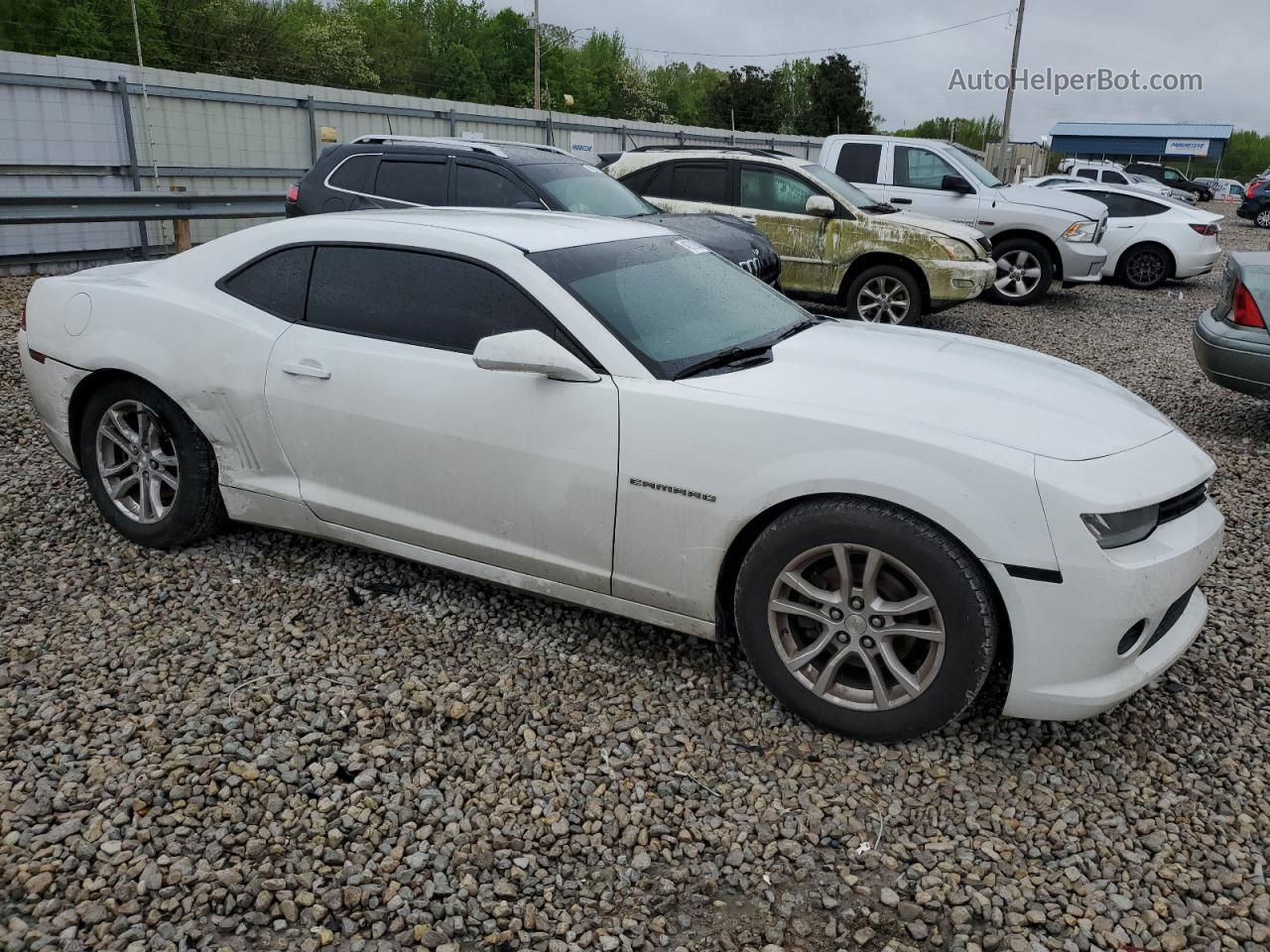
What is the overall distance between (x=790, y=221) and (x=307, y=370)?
7.14 metres

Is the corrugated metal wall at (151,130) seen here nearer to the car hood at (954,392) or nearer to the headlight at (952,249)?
the headlight at (952,249)

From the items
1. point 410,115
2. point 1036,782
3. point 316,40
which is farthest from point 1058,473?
point 316,40

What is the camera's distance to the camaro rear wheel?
46.7 ft

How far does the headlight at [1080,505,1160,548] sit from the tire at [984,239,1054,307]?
1035 centimetres

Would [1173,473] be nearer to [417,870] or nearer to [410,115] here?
[417,870]

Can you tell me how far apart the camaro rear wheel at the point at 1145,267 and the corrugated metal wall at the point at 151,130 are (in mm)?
12062

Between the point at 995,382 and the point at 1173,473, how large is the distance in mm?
603

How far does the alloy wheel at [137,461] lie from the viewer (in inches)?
162

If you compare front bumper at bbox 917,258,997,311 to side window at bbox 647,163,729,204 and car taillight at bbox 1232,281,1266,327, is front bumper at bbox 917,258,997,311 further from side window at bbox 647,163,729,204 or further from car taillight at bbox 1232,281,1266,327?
car taillight at bbox 1232,281,1266,327

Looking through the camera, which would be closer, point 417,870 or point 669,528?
point 417,870

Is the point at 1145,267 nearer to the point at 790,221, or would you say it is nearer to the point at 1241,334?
the point at 790,221

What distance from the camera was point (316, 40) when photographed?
5006 centimetres

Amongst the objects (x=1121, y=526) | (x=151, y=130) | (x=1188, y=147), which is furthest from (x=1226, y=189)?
(x=1121, y=526)

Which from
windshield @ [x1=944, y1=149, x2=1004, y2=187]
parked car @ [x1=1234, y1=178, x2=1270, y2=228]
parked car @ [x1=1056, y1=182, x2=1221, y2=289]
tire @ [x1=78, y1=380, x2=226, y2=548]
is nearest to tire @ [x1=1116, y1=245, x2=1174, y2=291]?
parked car @ [x1=1056, y1=182, x2=1221, y2=289]
